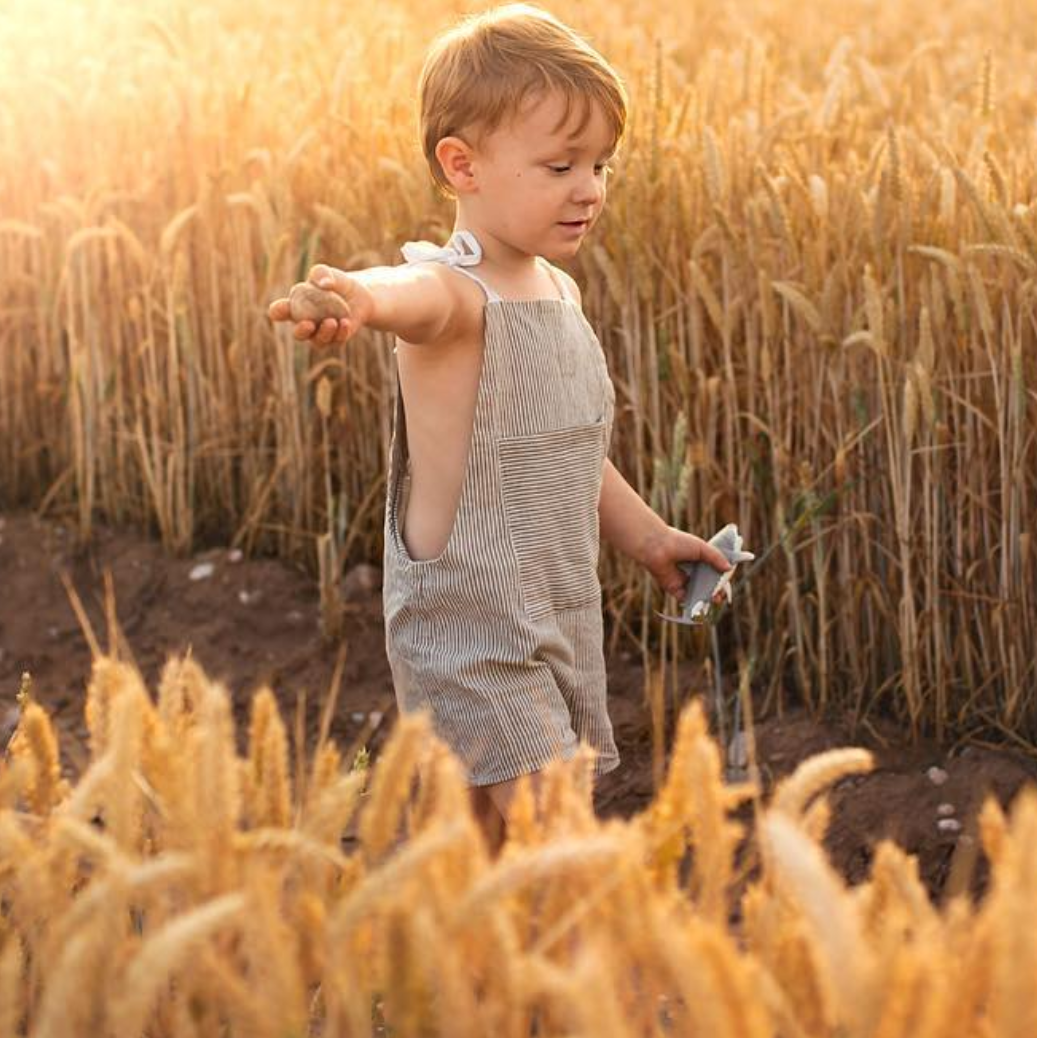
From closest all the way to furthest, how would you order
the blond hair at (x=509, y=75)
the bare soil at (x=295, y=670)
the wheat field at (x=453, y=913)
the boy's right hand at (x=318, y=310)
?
1. the wheat field at (x=453, y=913)
2. the boy's right hand at (x=318, y=310)
3. the blond hair at (x=509, y=75)
4. the bare soil at (x=295, y=670)

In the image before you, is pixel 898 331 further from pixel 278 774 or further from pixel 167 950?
pixel 167 950

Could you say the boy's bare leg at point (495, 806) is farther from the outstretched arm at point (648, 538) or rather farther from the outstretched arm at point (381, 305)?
the outstretched arm at point (381, 305)

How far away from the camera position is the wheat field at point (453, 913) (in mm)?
828

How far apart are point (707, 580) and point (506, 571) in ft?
1.01

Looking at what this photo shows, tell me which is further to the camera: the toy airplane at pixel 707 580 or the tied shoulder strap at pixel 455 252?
the toy airplane at pixel 707 580

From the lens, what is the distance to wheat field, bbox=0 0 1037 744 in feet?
8.27

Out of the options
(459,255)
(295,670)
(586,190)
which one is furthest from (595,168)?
(295,670)

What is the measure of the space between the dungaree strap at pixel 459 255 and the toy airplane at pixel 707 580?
1.40 feet

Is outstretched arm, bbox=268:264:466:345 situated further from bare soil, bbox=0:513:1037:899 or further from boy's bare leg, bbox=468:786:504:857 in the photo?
bare soil, bbox=0:513:1037:899

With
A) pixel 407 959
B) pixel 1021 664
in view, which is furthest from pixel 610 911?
pixel 1021 664

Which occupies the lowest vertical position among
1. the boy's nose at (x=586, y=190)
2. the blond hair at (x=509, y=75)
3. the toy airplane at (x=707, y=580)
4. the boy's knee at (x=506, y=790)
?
the boy's knee at (x=506, y=790)

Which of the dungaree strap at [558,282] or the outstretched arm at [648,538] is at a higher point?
the dungaree strap at [558,282]

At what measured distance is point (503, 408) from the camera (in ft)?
6.18

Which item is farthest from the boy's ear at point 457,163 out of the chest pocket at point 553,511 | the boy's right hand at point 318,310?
the boy's right hand at point 318,310
